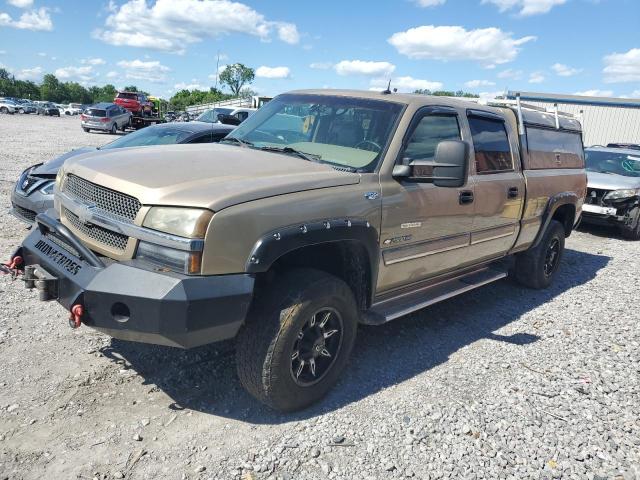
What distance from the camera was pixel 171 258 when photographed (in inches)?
103

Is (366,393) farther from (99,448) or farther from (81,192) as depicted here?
(81,192)

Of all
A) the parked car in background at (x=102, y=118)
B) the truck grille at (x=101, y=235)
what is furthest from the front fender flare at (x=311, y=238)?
the parked car in background at (x=102, y=118)

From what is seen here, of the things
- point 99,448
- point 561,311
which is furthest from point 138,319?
point 561,311

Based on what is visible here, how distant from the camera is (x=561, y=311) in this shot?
219 inches

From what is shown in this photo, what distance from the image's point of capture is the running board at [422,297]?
3.58 metres

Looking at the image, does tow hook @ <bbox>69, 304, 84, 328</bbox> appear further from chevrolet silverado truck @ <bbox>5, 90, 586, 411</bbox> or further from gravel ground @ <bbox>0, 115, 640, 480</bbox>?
gravel ground @ <bbox>0, 115, 640, 480</bbox>

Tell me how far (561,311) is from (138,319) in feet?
15.3

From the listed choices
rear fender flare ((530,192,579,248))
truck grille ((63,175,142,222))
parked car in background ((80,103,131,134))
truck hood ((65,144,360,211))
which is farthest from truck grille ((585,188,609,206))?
parked car in background ((80,103,131,134))

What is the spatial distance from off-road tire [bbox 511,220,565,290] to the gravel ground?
125 centimetres

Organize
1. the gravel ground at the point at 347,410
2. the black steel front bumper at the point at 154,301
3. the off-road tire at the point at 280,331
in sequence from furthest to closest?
the off-road tire at the point at 280,331, the gravel ground at the point at 347,410, the black steel front bumper at the point at 154,301

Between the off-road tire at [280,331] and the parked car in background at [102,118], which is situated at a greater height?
the parked car in background at [102,118]

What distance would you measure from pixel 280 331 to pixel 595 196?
893cm

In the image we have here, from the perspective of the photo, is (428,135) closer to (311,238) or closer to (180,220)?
(311,238)

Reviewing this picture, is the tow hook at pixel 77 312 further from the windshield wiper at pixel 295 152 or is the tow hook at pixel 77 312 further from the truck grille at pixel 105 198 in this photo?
the windshield wiper at pixel 295 152
